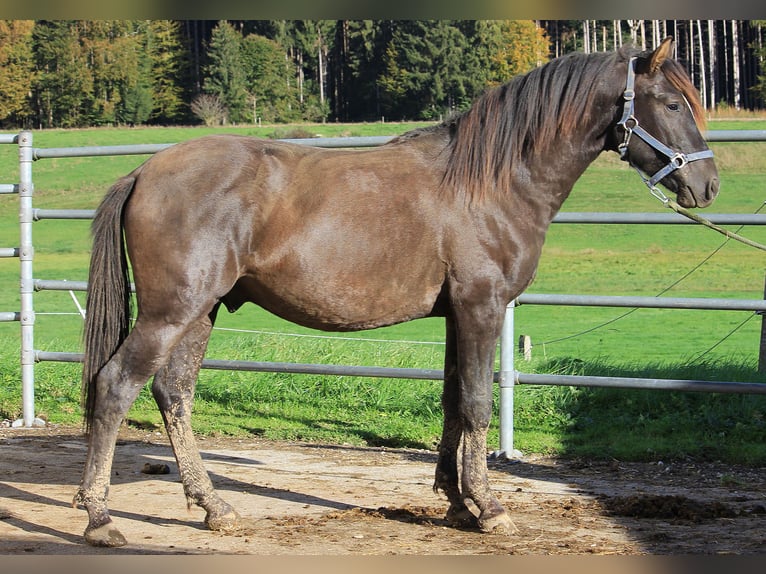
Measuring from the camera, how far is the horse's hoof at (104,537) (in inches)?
157

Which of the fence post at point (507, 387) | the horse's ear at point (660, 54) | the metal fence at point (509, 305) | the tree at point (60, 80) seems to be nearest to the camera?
the horse's ear at point (660, 54)

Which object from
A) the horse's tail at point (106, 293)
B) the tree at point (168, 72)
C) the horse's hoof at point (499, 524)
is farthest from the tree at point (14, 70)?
the horse's hoof at point (499, 524)

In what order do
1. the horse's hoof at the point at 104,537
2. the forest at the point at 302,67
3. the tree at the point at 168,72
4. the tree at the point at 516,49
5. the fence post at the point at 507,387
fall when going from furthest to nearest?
1. the tree at the point at 168,72
2. the tree at the point at 516,49
3. the forest at the point at 302,67
4. the fence post at the point at 507,387
5. the horse's hoof at the point at 104,537

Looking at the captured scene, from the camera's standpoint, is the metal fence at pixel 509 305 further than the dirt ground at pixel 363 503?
Yes

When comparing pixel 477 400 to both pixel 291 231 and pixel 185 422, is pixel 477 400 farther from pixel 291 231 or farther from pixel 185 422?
pixel 185 422

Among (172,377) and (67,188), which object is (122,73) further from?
(172,377)

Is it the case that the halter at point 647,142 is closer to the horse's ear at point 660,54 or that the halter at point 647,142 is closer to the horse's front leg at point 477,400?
the horse's ear at point 660,54

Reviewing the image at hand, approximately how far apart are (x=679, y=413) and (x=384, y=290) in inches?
120

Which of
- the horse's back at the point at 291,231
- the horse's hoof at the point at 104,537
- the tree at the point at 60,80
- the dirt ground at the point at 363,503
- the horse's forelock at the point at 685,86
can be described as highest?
the tree at the point at 60,80

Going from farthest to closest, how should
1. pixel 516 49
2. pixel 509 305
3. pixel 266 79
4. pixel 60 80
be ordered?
pixel 266 79, pixel 516 49, pixel 60 80, pixel 509 305

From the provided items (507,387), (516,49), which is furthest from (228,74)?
(507,387)

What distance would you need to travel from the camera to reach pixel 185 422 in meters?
4.46

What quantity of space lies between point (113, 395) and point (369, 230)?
140cm

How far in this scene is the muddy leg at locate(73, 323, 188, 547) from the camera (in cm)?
409
